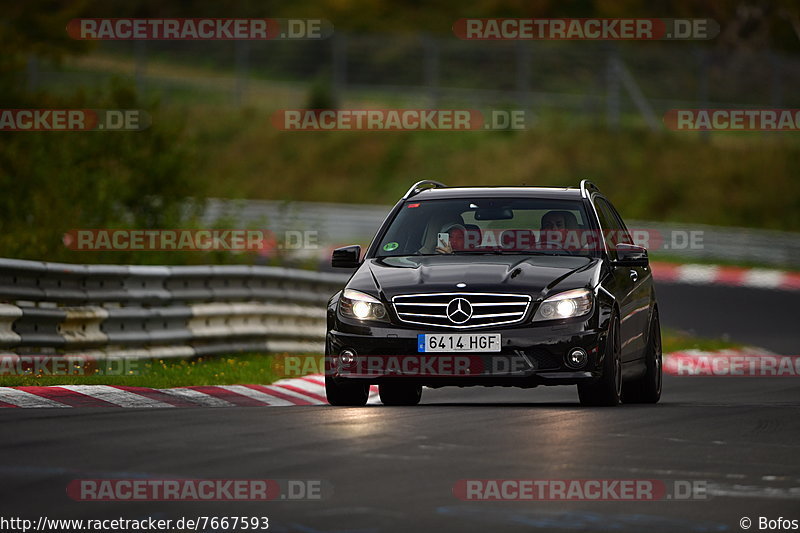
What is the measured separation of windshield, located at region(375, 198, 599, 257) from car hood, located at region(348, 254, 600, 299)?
0.24 metres

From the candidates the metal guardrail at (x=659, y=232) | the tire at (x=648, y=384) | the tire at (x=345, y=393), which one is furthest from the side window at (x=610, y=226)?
the metal guardrail at (x=659, y=232)

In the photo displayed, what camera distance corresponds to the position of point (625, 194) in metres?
44.0

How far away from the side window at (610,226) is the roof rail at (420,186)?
137 cm

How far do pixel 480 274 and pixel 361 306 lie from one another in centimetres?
92

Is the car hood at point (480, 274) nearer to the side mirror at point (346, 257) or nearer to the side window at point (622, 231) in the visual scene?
the side mirror at point (346, 257)

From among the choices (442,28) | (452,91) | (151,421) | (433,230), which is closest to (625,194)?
(452,91)

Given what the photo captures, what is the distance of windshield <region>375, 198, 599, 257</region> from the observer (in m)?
13.4

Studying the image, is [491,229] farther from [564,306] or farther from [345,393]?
[345,393]

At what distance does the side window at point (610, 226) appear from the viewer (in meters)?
13.9

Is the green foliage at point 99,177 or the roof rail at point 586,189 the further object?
the green foliage at point 99,177

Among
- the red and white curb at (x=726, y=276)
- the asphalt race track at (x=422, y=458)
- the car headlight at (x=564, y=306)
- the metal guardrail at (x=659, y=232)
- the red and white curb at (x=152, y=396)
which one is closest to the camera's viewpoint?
the asphalt race track at (x=422, y=458)

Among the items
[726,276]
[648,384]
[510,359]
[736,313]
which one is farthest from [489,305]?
[726,276]

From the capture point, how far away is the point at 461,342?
12195 millimetres

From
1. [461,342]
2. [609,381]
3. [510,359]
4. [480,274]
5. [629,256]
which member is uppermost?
[629,256]
